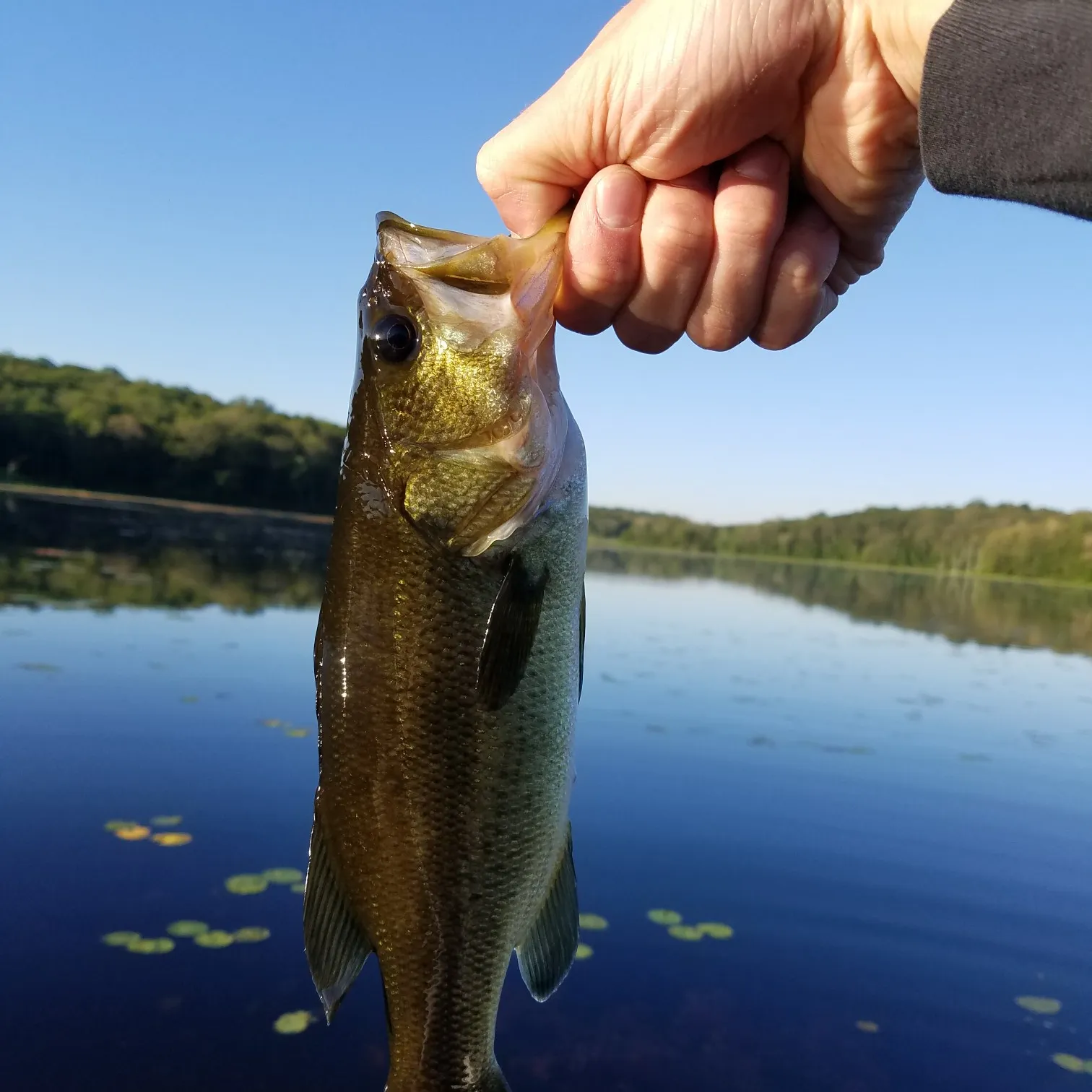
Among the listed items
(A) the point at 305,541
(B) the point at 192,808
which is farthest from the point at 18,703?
(A) the point at 305,541

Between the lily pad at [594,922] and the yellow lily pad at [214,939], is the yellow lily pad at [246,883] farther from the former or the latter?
the lily pad at [594,922]

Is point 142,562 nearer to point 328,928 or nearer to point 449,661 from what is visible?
point 328,928

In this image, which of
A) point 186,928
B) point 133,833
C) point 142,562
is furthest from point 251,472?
point 186,928

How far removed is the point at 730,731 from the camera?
40.6 ft

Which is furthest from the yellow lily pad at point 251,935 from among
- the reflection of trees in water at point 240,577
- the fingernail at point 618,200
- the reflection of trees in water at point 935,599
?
the reflection of trees in water at point 935,599

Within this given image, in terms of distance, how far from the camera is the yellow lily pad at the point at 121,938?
574 centimetres

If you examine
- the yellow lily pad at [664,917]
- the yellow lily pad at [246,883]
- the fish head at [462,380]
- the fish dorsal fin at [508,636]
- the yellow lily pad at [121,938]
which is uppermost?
the fish head at [462,380]

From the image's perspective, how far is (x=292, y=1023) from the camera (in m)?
5.21

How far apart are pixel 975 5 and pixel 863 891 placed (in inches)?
301

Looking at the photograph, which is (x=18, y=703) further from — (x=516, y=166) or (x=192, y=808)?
(x=516, y=166)

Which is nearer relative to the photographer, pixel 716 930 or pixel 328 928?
pixel 328 928

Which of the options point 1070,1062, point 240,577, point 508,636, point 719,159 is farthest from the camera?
point 240,577

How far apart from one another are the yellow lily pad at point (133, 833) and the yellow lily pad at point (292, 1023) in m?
2.59

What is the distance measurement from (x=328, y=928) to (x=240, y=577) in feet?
76.3
